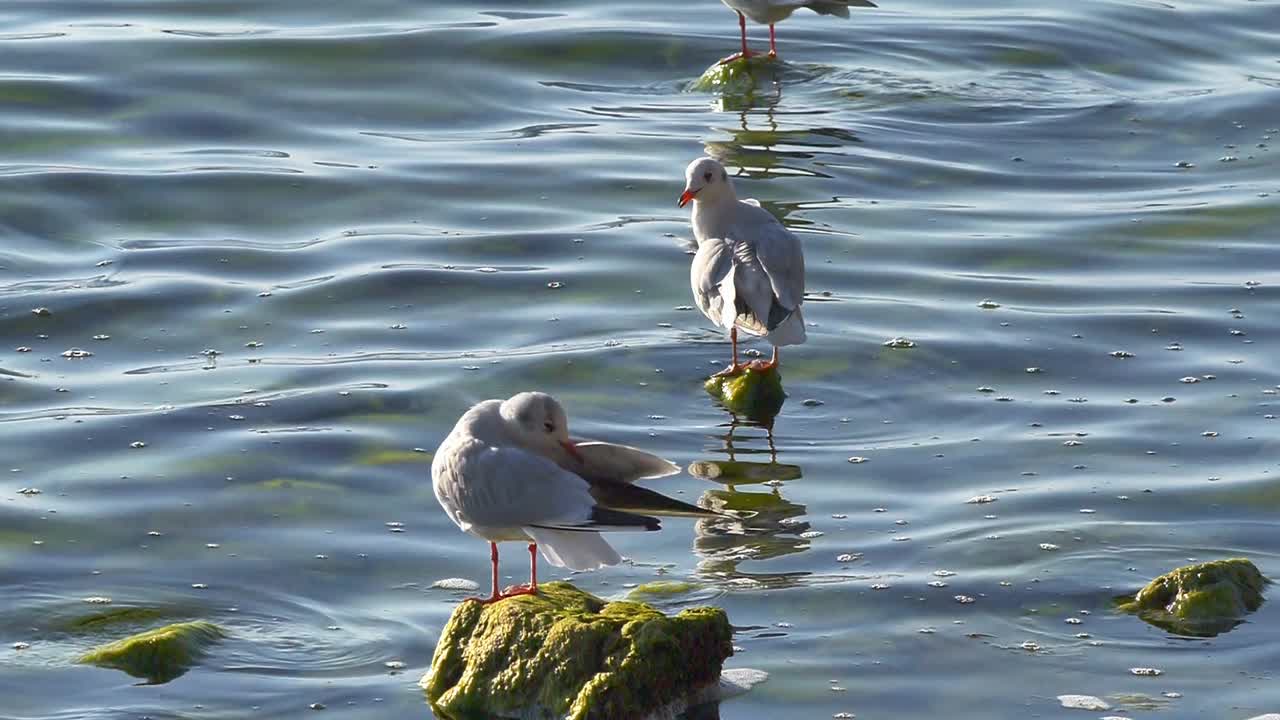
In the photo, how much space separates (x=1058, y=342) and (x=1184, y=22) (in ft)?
23.8

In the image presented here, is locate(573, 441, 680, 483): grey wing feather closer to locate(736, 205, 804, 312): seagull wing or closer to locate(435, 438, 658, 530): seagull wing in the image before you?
locate(435, 438, 658, 530): seagull wing

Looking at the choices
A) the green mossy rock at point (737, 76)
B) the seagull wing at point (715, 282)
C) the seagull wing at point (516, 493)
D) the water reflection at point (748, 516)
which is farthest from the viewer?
the green mossy rock at point (737, 76)

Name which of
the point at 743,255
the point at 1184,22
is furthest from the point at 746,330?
the point at 1184,22

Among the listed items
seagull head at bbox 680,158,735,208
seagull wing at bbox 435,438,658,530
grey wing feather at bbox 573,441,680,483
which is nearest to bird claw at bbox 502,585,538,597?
seagull wing at bbox 435,438,658,530

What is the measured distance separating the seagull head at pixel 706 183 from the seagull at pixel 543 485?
3.26 m

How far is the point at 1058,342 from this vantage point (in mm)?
9742

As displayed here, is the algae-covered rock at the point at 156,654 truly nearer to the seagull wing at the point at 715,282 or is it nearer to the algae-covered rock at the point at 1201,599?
the algae-covered rock at the point at 1201,599

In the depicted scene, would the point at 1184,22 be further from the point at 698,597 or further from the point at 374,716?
the point at 374,716

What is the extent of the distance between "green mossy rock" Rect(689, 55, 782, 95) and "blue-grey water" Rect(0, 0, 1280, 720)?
0.42 feet

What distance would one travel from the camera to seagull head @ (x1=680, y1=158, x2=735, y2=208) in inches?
378

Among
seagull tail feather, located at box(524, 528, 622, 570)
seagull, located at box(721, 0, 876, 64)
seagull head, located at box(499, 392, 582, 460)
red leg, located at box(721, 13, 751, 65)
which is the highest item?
seagull, located at box(721, 0, 876, 64)

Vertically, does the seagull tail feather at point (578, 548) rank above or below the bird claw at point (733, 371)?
above

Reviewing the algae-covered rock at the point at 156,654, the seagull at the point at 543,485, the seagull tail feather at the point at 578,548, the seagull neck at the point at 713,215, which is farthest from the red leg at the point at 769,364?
the algae-covered rock at the point at 156,654

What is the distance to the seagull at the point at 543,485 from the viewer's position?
6.03 meters
